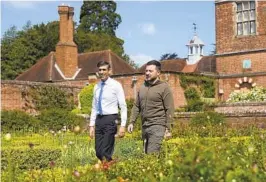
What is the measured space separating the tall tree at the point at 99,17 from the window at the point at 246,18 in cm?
3119

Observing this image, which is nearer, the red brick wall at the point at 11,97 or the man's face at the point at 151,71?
the man's face at the point at 151,71

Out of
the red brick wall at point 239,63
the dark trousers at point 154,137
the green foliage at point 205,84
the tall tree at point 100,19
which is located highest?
the tall tree at point 100,19

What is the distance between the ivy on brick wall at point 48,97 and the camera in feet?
101

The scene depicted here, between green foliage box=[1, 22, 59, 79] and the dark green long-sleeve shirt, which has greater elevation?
green foliage box=[1, 22, 59, 79]

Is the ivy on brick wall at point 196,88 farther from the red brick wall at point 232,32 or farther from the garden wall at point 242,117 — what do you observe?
the garden wall at point 242,117

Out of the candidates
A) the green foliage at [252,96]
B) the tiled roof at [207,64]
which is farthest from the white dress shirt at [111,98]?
the tiled roof at [207,64]

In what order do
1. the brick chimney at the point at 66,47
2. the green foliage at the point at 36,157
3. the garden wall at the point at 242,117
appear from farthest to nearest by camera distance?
the brick chimney at the point at 66,47
the garden wall at the point at 242,117
the green foliage at the point at 36,157

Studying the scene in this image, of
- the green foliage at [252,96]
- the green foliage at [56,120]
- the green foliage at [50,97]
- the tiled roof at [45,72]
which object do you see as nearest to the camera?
the green foliage at [56,120]

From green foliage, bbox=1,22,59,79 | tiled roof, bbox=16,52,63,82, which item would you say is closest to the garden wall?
tiled roof, bbox=16,52,63,82

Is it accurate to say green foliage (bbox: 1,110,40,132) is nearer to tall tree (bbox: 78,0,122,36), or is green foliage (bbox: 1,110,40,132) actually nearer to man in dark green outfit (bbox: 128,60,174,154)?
man in dark green outfit (bbox: 128,60,174,154)

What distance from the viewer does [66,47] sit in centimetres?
3966

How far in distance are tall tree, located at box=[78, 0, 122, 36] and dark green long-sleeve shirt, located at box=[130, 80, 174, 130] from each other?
52.5 metres

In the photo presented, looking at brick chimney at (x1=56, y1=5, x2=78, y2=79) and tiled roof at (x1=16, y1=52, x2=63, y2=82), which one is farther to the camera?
tiled roof at (x1=16, y1=52, x2=63, y2=82)

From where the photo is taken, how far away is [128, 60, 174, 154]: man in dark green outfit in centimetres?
821
